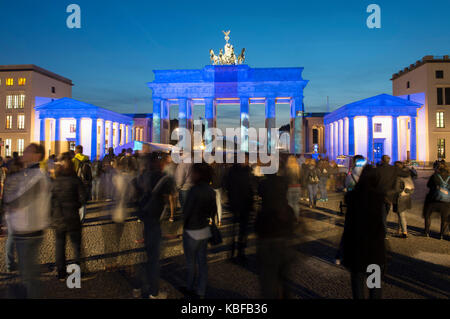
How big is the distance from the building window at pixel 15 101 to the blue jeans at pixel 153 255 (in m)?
58.3

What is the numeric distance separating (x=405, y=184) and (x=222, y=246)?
4.63 metres

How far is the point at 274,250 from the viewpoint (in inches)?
138

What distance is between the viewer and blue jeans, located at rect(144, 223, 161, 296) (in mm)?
4297

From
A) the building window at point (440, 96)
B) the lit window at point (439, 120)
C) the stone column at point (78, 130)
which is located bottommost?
the stone column at point (78, 130)

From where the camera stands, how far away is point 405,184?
7.79 m

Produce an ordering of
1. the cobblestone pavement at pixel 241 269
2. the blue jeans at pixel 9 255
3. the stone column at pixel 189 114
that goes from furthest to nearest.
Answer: the stone column at pixel 189 114 < the blue jeans at pixel 9 255 < the cobblestone pavement at pixel 241 269

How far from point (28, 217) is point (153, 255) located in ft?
5.13

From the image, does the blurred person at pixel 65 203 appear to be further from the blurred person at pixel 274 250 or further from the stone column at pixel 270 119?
the stone column at pixel 270 119

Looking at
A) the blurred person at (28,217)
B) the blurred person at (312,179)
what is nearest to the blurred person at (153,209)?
the blurred person at (28,217)

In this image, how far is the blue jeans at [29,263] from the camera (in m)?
3.66

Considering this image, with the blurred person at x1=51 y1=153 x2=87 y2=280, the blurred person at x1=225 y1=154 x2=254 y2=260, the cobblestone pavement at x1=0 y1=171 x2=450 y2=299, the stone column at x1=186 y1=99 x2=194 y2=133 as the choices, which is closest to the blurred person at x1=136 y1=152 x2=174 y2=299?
the cobblestone pavement at x1=0 y1=171 x2=450 y2=299

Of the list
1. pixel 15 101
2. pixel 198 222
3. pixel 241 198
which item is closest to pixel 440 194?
pixel 241 198

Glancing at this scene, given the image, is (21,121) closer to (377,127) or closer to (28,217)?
(377,127)

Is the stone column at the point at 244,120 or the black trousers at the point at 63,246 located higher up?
the stone column at the point at 244,120
